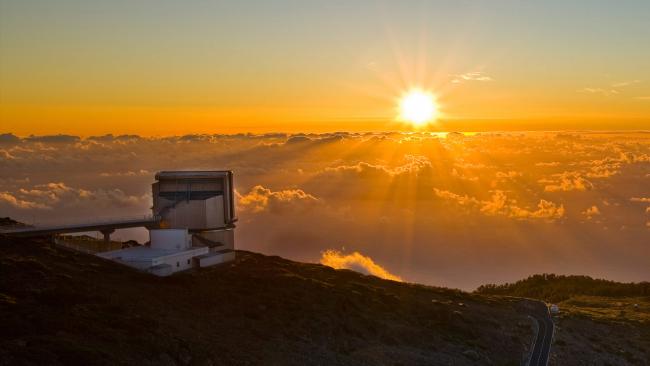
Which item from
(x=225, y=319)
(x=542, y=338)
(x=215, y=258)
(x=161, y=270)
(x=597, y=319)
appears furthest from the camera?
(x=597, y=319)

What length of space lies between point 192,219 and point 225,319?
22909mm

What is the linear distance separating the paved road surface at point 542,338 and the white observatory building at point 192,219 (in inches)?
1299

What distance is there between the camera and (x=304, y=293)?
5969 centimetres

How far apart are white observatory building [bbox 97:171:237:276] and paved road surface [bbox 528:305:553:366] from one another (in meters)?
33.0

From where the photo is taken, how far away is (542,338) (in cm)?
6291

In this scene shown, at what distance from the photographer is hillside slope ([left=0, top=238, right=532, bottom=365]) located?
3794 centimetres

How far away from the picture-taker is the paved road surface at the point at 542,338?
56562 mm

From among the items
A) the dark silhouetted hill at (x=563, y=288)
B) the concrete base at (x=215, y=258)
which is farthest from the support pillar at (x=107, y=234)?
the dark silhouetted hill at (x=563, y=288)

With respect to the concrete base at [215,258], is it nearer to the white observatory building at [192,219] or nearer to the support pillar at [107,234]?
the white observatory building at [192,219]

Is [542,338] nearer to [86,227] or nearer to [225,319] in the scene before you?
[225,319]

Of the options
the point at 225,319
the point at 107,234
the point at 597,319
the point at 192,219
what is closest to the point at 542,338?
the point at 597,319

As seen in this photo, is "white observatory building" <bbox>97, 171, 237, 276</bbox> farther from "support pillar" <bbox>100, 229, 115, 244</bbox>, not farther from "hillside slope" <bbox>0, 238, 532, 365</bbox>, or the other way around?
"support pillar" <bbox>100, 229, 115, 244</bbox>

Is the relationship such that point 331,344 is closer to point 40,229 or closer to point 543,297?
point 40,229

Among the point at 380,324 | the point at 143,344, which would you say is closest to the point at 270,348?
the point at 143,344
